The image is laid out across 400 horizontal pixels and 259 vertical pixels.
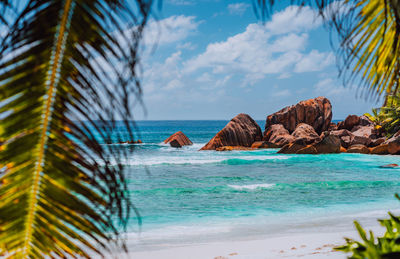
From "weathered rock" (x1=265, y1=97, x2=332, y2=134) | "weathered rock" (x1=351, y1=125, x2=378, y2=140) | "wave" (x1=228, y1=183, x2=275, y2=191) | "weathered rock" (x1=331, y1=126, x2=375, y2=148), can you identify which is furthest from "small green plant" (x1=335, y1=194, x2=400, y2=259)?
"weathered rock" (x1=265, y1=97, x2=332, y2=134)

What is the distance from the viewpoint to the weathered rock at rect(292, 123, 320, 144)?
98.6 ft

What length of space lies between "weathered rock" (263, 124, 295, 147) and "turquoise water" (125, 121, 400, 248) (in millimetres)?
6577

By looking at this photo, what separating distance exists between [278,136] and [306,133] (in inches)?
112

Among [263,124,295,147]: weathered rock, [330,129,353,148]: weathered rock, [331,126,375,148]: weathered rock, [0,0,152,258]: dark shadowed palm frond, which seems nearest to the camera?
[0,0,152,258]: dark shadowed palm frond

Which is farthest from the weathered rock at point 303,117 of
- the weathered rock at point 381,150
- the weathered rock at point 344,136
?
the weathered rock at point 381,150

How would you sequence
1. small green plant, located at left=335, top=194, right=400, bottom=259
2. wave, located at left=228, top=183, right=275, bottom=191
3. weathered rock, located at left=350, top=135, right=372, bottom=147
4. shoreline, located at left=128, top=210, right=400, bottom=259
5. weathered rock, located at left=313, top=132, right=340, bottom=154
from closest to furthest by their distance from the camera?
small green plant, located at left=335, top=194, right=400, bottom=259, shoreline, located at left=128, top=210, right=400, bottom=259, wave, located at left=228, top=183, right=275, bottom=191, weathered rock, located at left=313, top=132, right=340, bottom=154, weathered rock, located at left=350, top=135, right=372, bottom=147

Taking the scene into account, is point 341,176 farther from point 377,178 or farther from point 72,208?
point 72,208

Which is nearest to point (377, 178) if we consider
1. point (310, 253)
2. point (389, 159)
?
point (389, 159)

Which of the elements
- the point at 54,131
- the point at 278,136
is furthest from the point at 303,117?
the point at 54,131

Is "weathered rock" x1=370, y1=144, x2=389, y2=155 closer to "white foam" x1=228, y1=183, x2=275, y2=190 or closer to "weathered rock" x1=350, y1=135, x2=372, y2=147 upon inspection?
"weathered rock" x1=350, y1=135, x2=372, y2=147

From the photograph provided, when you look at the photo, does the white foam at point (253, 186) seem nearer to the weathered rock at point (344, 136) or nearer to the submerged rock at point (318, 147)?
the submerged rock at point (318, 147)

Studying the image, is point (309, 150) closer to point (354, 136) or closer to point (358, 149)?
point (358, 149)

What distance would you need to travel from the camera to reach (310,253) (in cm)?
605

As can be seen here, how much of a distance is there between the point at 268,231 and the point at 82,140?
327 inches
